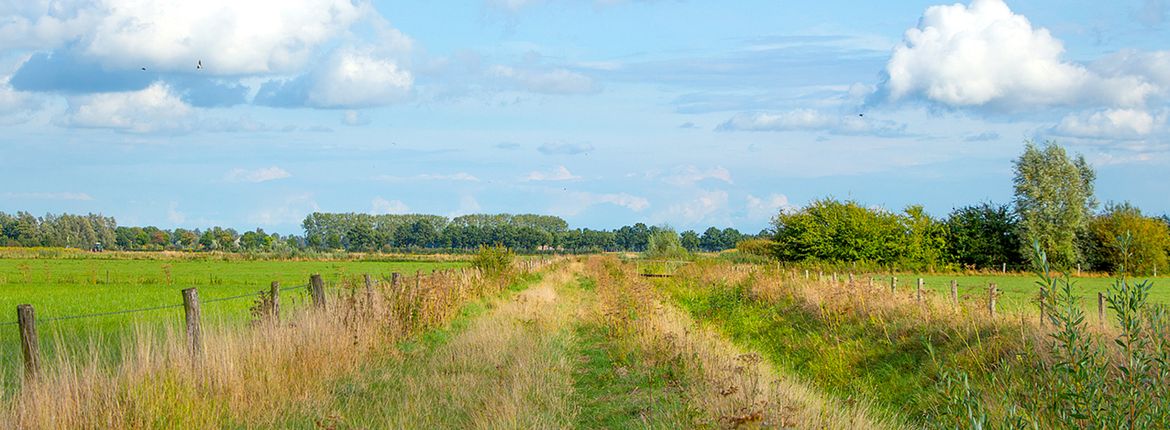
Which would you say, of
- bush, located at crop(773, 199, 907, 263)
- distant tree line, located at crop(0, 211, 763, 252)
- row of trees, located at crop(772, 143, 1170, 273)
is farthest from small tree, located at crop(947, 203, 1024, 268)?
distant tree line, located at crop(0, 211, 763, 252)

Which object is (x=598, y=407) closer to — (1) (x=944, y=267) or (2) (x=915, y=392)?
(2) (x=915, y=392)

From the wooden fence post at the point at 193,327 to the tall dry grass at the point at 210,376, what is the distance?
86 millimetres

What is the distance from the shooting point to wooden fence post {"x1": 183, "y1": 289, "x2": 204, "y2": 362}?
9.25 m

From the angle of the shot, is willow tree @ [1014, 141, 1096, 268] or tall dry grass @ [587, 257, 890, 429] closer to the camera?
tall dry grass @ [587, 257, 890, 429]

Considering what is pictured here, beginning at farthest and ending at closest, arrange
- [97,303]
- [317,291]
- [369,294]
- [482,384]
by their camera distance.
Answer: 1. [97,303]
2. [369,294]
3. [317,291]
4. [482,384]

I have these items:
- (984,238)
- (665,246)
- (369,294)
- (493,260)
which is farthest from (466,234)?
(369,294)

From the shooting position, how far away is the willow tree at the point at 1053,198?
6091 centimetres

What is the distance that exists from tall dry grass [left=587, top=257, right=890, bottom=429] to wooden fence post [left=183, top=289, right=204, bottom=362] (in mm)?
5001

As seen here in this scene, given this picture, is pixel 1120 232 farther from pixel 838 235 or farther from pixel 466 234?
pixel 466 234

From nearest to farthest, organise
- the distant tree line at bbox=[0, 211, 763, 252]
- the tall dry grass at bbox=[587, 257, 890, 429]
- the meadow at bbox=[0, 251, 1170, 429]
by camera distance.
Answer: the tall dry grass at bbox=[587, 257, 890, 429] → the meadow at bbox=[0, 251, 1170, 429] → the distant tree line at bbox=[0, 211, 763, 252]

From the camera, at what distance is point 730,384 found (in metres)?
8.39

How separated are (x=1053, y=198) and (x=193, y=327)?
6406 centimetres

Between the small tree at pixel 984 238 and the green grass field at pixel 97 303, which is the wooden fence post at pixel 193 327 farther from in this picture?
the small tree at pixel 984 238

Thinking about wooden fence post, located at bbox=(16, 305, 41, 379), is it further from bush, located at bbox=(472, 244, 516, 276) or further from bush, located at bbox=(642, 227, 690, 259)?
bush, located at bbox=(642, 227, 690, 259)
